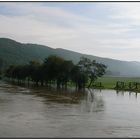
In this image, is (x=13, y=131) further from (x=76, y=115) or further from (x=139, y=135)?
(x=76, y=115)

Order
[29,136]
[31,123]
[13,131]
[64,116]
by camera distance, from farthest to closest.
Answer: [64,116]
[31,123]
[13,131]
[29,136]

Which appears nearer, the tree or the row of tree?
the row of tree

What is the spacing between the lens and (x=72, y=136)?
895 inches

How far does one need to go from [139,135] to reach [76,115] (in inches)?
395

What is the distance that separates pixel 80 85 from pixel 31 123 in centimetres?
7403

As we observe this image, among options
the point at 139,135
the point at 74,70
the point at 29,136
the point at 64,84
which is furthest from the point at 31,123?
the point at 64,84

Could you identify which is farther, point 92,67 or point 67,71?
point 92,67

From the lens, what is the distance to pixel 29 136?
22016 mm

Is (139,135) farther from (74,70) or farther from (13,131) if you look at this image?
(74,70)

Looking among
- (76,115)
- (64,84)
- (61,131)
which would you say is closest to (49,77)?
(64,84)

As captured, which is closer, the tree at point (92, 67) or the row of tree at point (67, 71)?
the row of tree at point (67, 71)

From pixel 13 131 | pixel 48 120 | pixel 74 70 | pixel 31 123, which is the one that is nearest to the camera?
pixel 13 131

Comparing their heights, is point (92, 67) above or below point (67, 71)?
above

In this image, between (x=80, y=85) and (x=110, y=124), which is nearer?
(x=110, y=124)
